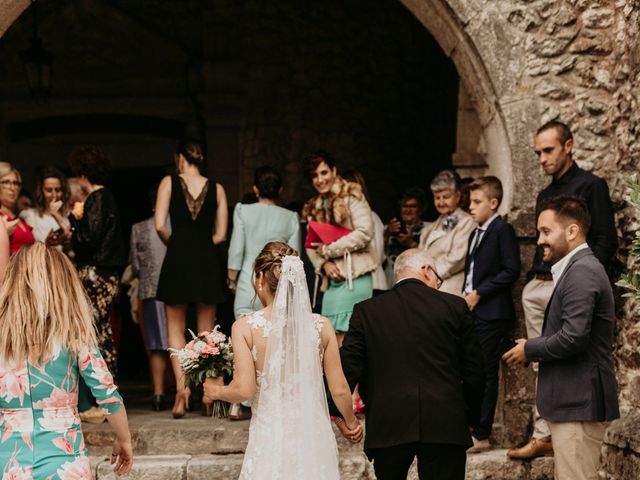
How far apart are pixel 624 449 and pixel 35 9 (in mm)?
7763

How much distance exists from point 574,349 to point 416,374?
30.2 inches

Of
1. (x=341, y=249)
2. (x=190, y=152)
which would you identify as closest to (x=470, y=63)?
(x=341, y=249)

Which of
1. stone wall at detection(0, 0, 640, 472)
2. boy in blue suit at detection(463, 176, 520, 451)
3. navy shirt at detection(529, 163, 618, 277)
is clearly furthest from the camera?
boy in blue suit at detection(463, 176, 520, 451)

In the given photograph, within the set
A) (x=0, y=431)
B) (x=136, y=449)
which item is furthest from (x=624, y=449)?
(x=0, y=431)

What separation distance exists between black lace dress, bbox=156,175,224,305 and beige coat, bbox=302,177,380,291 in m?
0.71

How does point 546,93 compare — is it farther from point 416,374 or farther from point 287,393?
point 287,393

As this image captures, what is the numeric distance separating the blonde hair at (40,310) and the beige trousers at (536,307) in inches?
120

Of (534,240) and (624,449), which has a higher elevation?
(534,240)

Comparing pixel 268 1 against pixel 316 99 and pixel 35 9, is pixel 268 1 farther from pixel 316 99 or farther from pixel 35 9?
pixel 35 9

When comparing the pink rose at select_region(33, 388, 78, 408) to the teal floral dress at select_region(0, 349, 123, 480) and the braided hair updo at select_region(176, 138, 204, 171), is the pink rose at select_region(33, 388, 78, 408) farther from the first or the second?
the braided hair updo at select_region(176, 138, 204, 171)

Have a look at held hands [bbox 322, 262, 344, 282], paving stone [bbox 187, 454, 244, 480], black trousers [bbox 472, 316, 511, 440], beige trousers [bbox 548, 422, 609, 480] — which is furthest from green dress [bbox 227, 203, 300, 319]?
beige trousers [bbox 548, 422, 609, 480]

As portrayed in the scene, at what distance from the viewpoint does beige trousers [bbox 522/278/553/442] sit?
6188mm

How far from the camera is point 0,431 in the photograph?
4059mm

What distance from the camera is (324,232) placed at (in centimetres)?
699
